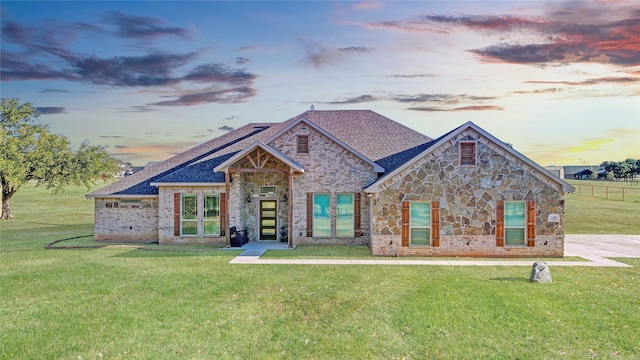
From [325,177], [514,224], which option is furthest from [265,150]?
[514,224]

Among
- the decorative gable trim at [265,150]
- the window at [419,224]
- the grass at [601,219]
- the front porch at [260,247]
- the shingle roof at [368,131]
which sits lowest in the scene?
the front porch at [260,247]

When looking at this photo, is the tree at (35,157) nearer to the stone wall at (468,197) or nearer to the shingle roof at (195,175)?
the shingle roof at (195,175)

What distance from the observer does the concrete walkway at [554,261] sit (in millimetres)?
15422

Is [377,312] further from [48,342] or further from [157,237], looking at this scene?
[157,237]

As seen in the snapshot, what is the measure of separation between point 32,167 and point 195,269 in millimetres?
28173

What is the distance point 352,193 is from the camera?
19531 millimetres

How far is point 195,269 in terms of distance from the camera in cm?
1435

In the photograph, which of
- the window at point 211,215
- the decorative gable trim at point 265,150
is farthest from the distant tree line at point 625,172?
the window at point 211,215

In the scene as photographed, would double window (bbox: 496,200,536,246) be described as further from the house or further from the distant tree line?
the distant tree line

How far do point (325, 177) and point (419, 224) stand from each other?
5084mm

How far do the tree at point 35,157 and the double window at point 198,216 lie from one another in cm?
2004

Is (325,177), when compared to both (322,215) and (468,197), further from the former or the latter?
(468,197)

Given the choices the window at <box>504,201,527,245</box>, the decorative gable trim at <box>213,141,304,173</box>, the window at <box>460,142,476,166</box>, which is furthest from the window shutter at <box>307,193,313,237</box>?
the window at <box>504,201,527,245</box>

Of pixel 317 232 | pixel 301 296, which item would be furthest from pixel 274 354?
pixel 317 232
